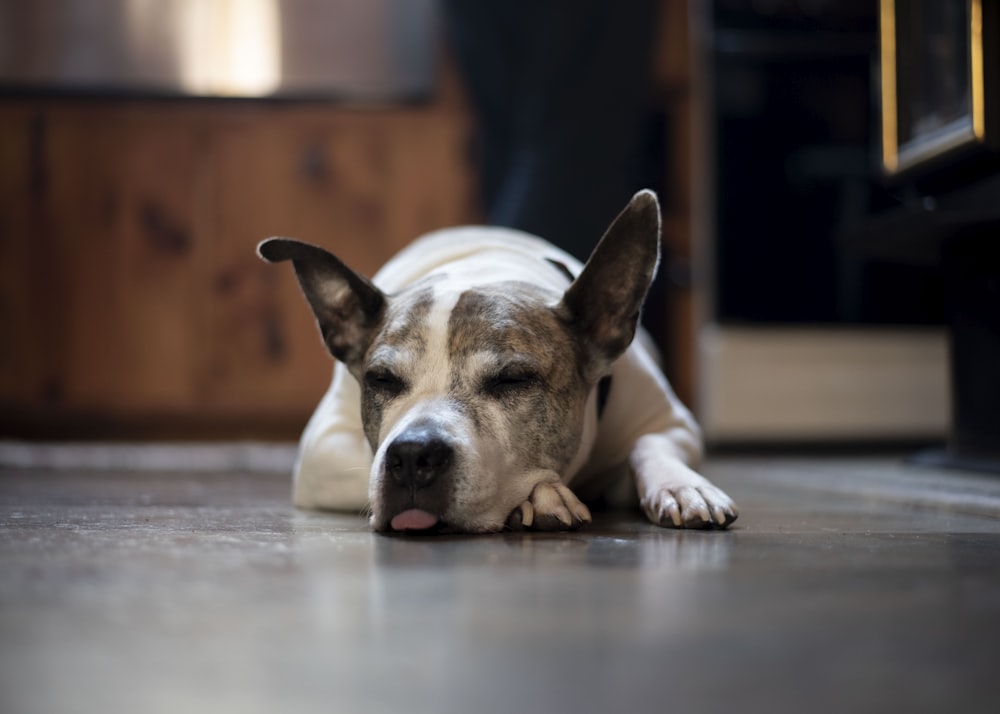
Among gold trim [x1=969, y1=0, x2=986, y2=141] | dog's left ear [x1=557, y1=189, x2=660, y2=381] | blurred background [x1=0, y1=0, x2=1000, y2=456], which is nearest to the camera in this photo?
dog's left ear [x1=557, y1=189, x2=660, y2=381]

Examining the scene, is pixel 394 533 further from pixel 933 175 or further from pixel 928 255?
pixel 928 255

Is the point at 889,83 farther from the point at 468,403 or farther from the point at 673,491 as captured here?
the point at 468,403

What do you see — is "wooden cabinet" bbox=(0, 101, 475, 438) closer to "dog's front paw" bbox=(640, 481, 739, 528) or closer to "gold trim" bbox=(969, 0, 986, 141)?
"gold trim" bbox=(969, 0, 986, 141)

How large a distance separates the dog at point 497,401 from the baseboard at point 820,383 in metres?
2.34

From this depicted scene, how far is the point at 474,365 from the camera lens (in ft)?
5.65

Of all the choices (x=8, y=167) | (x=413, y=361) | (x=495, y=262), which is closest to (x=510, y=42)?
(x=8, y=167)

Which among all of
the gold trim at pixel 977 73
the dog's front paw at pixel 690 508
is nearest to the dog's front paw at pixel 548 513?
the dog's front paw at pixel 690 508

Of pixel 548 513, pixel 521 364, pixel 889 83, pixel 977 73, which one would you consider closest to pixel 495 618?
pixel 548 513

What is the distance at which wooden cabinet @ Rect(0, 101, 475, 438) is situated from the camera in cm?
447

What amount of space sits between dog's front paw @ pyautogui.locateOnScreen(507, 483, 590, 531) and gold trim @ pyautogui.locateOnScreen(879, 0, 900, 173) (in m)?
2.04

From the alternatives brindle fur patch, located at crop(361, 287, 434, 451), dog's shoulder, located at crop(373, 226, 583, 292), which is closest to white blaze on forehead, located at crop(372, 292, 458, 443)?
brindle fur patch, located at crop(361, 287, 434, 451)

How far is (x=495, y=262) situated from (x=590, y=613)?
1153 mm

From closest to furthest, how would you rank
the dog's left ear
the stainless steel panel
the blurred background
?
the dog's left ear
the blurred background
the stainless steel panel

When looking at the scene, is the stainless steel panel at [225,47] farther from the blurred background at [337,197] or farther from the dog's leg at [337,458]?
the dog's leg at [337,458]
